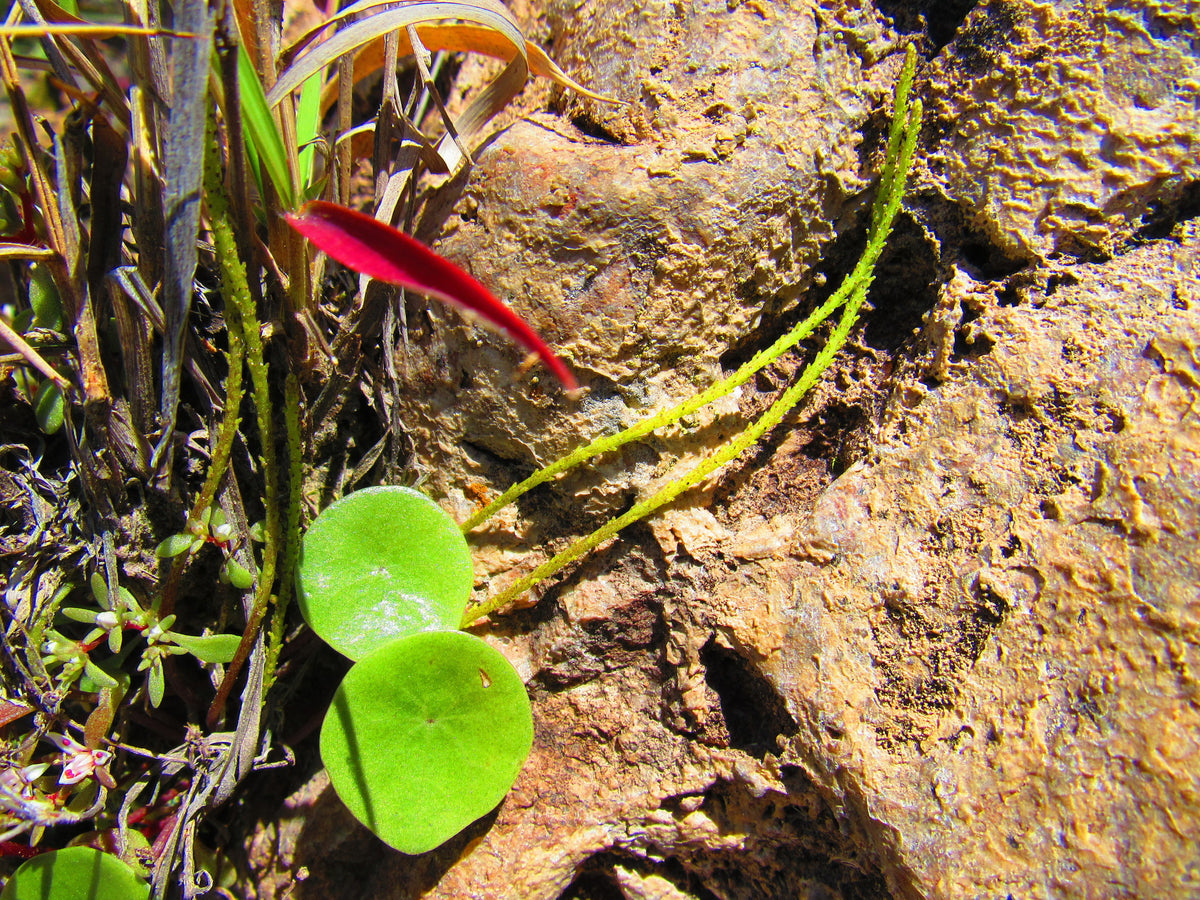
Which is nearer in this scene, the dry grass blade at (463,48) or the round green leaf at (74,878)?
the round green leaf at (74,878)

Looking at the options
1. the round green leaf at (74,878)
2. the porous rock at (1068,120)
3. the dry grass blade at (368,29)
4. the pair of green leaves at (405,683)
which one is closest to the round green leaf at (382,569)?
the pair of green leaves at (405,683)

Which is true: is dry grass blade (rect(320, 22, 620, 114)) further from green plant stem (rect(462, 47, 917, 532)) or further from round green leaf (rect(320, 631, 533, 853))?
round green leaf (rect(320, 631, 533, 853))

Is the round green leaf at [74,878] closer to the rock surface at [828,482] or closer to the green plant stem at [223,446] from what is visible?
the rock surface at [828,482]

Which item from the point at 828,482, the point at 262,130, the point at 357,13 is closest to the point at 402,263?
the point at 262,130

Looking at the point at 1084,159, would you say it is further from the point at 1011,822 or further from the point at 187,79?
the point at 187,79

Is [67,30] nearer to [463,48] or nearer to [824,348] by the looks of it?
[463,48]

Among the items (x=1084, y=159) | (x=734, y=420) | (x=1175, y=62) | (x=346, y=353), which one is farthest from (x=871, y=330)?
(x=346, y=353)
